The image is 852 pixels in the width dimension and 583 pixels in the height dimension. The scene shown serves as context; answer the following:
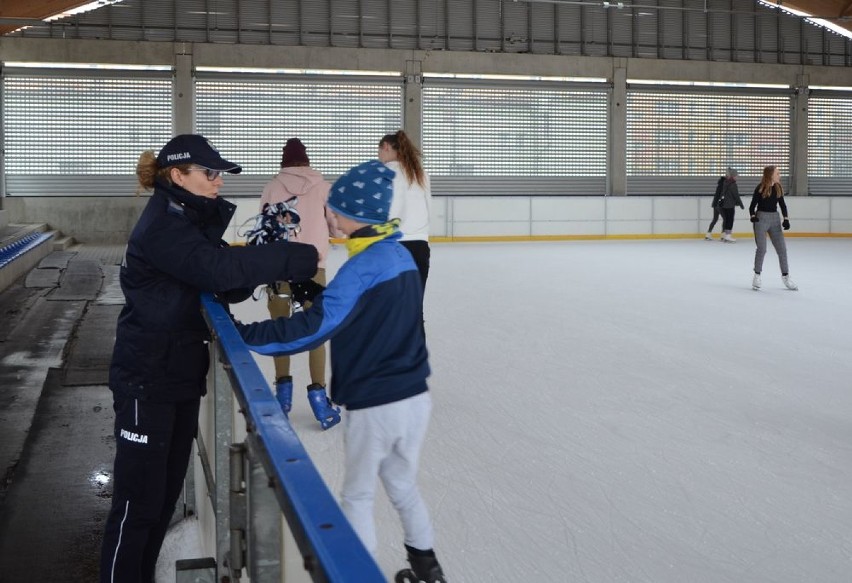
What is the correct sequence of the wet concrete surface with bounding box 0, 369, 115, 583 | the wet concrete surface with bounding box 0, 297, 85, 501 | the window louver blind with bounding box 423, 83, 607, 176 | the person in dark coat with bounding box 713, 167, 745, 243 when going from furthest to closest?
the window louver blind with bounding box 423, 83, 607, 176, the person in dark coat with bounding box 713, 167, 745, 243, the wet concrete surface with bounding box 0, 297, 85, 501, the wet concrete surface with bounding box 0, 369, 115, 583

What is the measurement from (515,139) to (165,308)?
84.8 feet

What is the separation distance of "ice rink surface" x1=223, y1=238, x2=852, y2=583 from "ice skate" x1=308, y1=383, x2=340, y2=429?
0.11m

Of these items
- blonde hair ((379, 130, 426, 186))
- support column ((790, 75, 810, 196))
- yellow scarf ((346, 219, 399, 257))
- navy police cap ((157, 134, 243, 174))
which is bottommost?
yellow scarf ((346, 219, 399, 257))

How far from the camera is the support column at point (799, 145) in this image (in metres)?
30.0

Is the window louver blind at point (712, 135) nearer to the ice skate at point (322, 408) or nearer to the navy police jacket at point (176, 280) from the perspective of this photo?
the ice skate at point (322, 408)

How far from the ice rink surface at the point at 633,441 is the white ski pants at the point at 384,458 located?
54cm

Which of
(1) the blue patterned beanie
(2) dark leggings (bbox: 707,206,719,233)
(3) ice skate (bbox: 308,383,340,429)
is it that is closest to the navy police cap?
(1) the blue patterned beanie

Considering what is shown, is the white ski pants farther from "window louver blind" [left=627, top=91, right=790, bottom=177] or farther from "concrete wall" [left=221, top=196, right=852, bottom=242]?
"window louver blind" [left=627, top=91, right=790, bottom=177]

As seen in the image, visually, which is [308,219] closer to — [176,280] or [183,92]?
[176,280]

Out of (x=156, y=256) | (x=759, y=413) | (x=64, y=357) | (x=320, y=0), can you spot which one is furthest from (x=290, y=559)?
(x=320, y=0)

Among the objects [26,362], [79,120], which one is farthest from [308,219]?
[79,120]

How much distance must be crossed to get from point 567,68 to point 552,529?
2494cm

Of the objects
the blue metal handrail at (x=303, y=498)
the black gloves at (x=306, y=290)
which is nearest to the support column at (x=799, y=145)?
the black gloves at (x=306, y=290)

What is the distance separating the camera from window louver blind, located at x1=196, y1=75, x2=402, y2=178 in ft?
86.9
